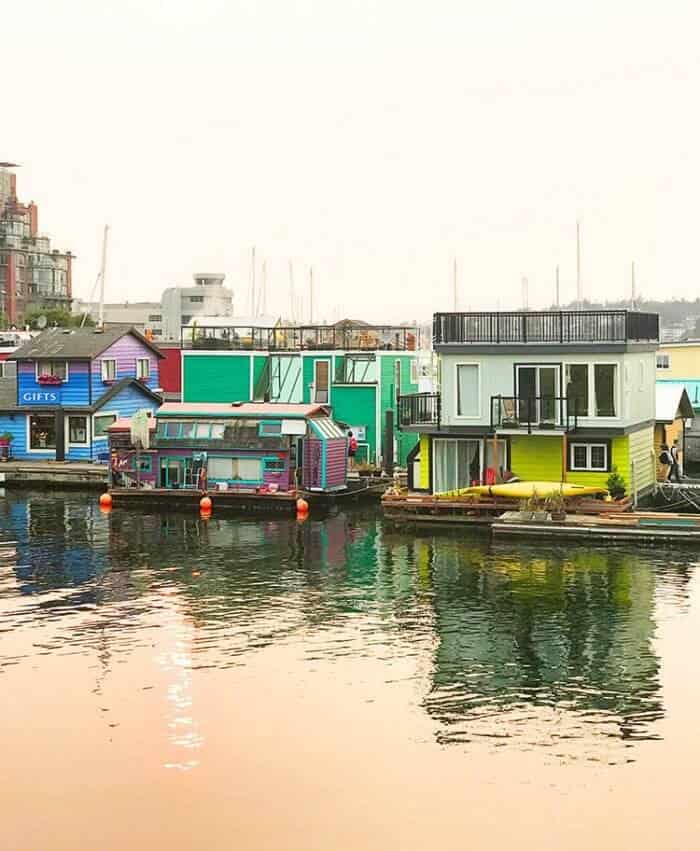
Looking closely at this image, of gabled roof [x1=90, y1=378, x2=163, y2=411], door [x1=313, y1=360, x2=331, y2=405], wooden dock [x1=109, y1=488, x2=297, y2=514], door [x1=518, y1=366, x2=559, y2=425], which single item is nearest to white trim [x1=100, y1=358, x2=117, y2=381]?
gabled roof [x1=90, y1=378, x2=163, y2=411]

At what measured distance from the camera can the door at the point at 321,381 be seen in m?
61.3

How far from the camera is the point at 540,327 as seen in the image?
4709 centimetres

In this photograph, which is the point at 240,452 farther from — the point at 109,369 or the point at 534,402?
the point at 109,369

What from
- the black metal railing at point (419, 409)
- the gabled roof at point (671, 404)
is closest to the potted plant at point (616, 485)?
the black metal railing at point (419, 409)

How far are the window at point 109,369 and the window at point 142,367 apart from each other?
7.77ft

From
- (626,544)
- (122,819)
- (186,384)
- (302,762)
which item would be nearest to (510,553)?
(626,544)

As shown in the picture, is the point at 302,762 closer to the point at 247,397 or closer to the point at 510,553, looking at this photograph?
the point at 510,553

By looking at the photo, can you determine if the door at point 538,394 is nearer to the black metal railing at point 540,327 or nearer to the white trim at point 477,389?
the black metal railing at point 540,327

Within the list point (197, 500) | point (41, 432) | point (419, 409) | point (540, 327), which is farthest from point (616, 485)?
point (41, 432)

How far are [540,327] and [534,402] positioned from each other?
2631 millimetres

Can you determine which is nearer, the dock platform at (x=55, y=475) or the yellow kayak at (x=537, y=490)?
the yellow kayak at (x=537, y=490)

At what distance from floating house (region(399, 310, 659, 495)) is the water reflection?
4.04 m

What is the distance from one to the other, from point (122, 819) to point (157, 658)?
842 centimetres

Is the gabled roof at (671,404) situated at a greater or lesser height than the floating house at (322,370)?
lesser
